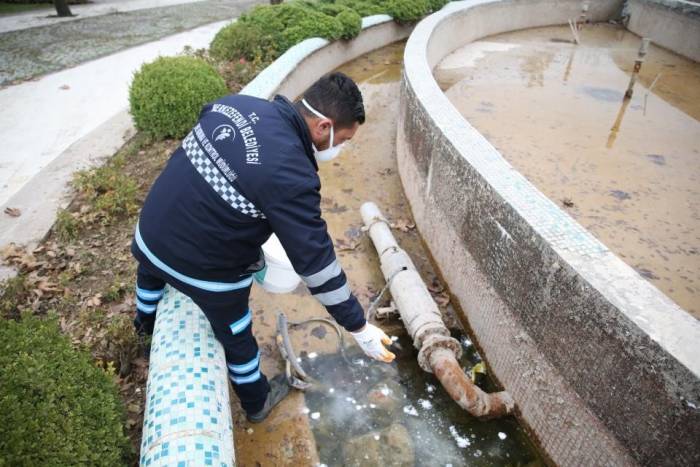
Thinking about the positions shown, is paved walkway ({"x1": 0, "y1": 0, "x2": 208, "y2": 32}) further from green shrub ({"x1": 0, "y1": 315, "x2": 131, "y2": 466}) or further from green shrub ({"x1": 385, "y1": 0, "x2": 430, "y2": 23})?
green shrub ({"x1": 0, "y1": 315, "x2": 131, "y2": 466})

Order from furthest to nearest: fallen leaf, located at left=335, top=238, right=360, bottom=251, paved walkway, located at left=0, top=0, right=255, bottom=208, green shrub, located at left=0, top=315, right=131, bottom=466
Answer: paved walkway, located at left=0, top=0, right=255, bottom=208 < fallen leaf, located at left=335, top=238, right=360, bottom=251 < green shrub, located at left=0, top=315, right=131, bottom=466

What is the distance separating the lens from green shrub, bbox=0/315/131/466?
6.48ft

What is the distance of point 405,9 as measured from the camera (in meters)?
12.7

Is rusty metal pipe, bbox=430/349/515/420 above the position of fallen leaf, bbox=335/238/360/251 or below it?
above

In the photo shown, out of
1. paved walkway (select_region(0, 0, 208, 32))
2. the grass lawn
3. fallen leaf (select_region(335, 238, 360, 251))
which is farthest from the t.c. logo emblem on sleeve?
the grass lawn

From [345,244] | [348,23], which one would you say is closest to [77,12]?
[348,23]

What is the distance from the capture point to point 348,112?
8.48 ft

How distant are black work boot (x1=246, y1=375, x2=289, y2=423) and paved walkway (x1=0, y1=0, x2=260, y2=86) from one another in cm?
841

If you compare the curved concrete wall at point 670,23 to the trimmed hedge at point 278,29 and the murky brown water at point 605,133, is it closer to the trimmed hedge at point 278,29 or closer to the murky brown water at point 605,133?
the murky brown water at point 605,133

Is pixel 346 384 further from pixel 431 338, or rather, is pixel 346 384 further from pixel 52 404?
pixel 52 404

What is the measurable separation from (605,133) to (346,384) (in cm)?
622

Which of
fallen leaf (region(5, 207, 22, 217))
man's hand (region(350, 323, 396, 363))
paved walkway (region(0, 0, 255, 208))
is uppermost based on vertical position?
man's hand (region(350, 323, 396, 363))

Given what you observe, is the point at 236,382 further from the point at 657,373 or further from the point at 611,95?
the point at 611,95

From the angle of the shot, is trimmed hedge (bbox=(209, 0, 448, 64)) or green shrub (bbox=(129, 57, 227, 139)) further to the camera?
trimmed hedge (bbox=(209, 0, 448, 64))
